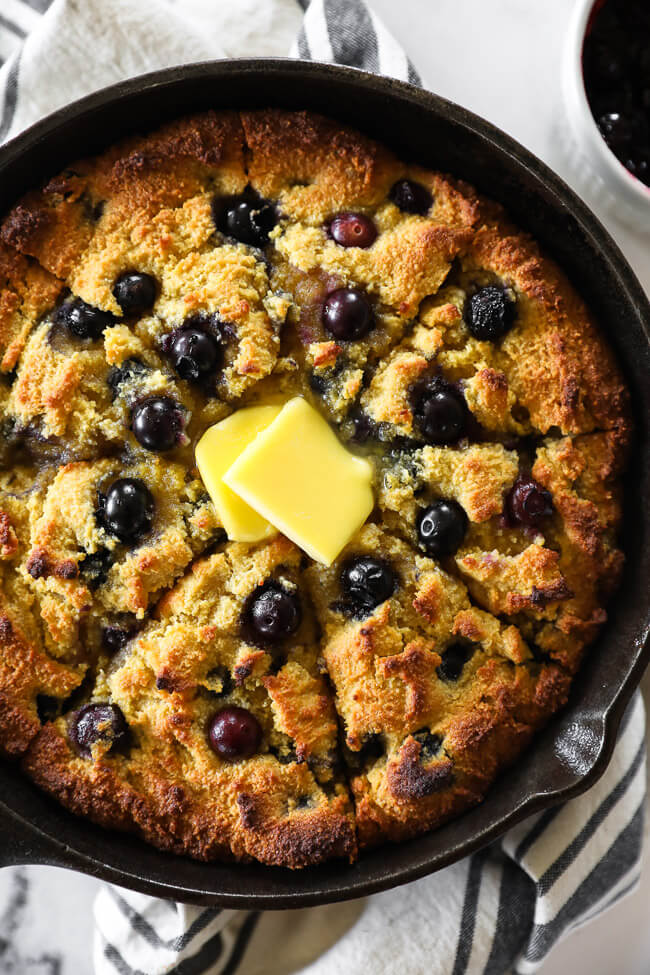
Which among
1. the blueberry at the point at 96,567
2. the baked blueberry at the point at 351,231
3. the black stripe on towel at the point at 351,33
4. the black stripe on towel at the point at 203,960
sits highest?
the black stripe on towel at the point at 351,33

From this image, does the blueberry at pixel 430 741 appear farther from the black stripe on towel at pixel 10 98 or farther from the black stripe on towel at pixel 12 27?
the black stripe on towel at pixel 12 27

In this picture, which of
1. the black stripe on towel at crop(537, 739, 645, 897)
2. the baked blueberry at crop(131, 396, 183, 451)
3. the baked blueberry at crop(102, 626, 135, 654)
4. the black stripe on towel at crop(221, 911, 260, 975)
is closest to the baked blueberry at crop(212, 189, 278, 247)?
the baked blueberry at crop(131, 396, 183, 451)

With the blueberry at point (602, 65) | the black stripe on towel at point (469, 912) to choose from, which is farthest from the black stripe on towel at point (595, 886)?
the blueberry at point (602, 65)

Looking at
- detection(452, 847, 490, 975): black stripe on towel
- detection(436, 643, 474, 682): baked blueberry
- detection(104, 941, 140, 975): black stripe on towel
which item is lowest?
detection(104, 941, 140, 975): black stripe on towel

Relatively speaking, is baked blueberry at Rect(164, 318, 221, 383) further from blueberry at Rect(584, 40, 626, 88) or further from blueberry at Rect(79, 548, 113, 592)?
blueberry at Rect(584, 40, 626, 88)

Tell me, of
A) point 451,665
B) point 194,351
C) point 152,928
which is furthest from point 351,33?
Result: point 152,928

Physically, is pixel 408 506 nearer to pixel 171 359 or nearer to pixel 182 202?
Result: pixel 171 359

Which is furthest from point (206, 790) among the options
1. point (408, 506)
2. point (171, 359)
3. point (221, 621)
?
point (171, 359)
